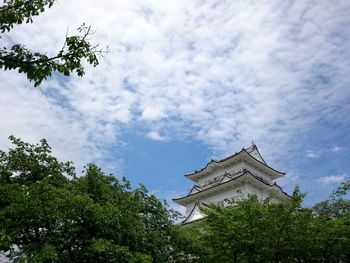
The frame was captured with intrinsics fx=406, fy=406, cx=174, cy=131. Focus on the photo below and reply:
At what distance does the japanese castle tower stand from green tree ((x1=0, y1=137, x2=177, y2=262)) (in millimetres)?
15288

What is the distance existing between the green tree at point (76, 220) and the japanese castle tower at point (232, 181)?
15.3m

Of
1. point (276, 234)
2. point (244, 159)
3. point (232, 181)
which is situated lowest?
point (276, 234)

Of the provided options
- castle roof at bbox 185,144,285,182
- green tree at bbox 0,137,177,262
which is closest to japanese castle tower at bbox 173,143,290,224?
castle roof at bbox 185,144,285,182

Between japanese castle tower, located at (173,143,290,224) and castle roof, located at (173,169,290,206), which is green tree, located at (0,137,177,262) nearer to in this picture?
japanese castle tower, located at (173,143,290,224)

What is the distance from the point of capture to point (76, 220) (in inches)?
642

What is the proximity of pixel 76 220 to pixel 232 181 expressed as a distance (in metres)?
21.4

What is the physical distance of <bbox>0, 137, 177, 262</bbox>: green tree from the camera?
607 inches

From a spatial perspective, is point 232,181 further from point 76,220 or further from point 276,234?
point 76,220

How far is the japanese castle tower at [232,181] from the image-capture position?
117 ft

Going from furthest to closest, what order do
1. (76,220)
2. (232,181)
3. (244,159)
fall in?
(244,159) → (232,181) → (76,220)

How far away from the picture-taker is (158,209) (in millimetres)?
19422

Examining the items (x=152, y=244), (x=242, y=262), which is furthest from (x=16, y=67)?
(x=242, y=262)

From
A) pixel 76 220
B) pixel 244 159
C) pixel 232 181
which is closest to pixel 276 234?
pixel 76 220

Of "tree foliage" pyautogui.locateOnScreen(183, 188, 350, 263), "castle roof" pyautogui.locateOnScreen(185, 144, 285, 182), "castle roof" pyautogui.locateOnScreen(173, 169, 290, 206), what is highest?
"castle roof" pyautogui.locateOnScreen(185, 144, 285, 182)
